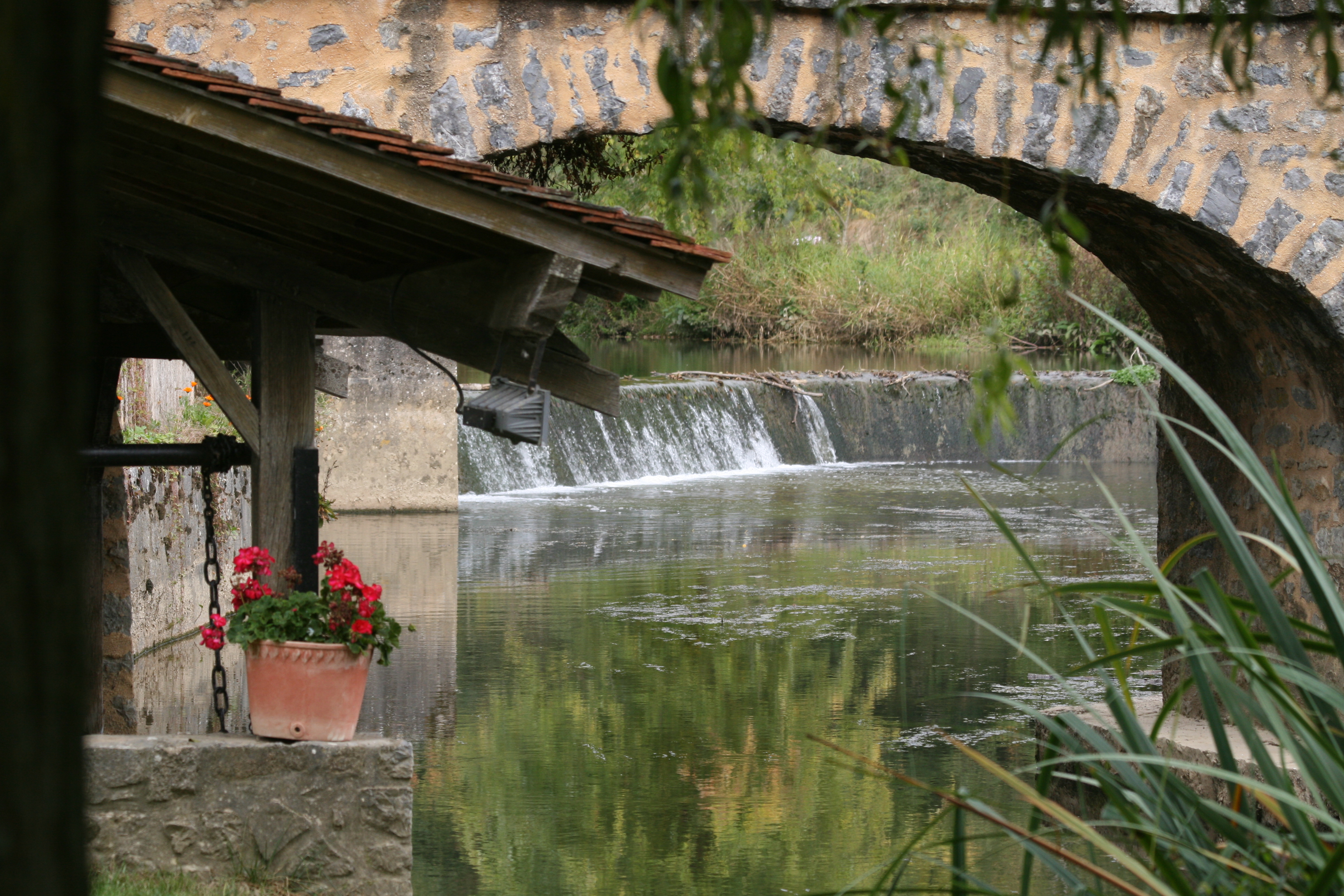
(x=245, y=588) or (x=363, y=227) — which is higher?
(x=363, y=227)

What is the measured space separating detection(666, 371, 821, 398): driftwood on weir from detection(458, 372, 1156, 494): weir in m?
0.07

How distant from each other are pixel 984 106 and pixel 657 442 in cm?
1063

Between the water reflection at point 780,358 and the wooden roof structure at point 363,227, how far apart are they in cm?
1397

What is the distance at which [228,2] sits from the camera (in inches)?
170

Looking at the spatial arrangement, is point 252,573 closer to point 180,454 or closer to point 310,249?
point 180,454

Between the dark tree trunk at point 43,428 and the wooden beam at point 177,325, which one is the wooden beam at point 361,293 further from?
the dark tree trunk at point 43,428

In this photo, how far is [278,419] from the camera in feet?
11.9

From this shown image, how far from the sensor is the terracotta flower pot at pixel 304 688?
338cm

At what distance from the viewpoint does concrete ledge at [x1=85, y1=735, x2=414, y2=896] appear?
346 centimetres

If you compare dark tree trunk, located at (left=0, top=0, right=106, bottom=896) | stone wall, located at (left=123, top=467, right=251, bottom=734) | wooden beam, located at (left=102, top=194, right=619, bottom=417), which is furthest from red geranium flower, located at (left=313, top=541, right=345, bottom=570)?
dark tree trunk, located at (left=0, top=0, right=106, bottom=896)

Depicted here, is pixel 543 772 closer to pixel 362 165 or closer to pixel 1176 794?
pixel 362 165

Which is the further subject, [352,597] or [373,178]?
[352,597]

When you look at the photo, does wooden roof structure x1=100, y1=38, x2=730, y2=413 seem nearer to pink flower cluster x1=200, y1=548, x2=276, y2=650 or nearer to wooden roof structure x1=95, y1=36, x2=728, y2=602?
wooden roof structure x1=95, y1=36, x2=728, y2=602

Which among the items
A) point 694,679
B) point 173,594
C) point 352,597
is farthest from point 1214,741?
point 173,594
